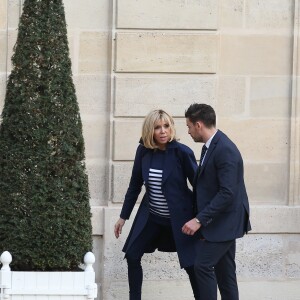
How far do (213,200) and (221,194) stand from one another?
0.07 m

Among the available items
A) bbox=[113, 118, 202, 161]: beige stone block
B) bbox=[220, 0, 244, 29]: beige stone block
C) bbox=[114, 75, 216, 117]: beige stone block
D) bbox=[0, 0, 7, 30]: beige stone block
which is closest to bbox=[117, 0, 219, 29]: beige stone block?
bbox=[220, 0, 244, 29]: beige stone block

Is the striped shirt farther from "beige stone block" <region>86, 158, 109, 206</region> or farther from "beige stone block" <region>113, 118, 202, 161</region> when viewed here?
"beige stone block" <region>86, 158, 109, 206</region>

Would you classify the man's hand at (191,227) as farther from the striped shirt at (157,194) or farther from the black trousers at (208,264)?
the striped shirt at (157,194)

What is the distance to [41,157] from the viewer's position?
6207 mm

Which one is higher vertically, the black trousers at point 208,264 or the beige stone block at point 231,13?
the beige stone block at point 231,13

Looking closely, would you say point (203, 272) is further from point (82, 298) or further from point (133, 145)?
point (133, 145)

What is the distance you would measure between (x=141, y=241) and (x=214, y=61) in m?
1.81

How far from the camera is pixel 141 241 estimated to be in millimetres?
7391

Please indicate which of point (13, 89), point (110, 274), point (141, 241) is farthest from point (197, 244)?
point (13, 89)

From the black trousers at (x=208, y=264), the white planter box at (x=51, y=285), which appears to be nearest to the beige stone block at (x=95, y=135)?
the black trousers at (x=208, y=264)

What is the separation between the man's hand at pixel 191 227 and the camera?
6641 millimetres

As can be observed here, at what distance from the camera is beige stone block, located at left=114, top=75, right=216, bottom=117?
327 inches

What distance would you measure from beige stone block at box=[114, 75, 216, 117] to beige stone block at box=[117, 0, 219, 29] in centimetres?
43

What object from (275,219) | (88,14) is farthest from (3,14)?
(275,219)
